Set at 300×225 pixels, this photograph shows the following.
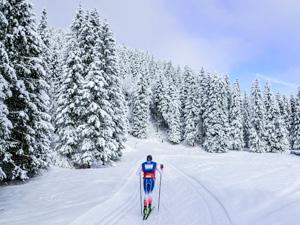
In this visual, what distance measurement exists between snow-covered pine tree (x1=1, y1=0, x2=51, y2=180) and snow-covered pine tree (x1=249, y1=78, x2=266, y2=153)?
39818mm

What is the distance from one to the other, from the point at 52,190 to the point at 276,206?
11235mm

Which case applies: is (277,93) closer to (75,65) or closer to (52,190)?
(75,65)

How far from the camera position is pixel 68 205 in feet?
27.5

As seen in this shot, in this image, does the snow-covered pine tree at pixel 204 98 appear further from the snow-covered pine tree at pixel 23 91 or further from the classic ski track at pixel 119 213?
the classic ski track at pixel 119 213

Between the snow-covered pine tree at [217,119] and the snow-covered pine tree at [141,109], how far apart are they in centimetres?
1610

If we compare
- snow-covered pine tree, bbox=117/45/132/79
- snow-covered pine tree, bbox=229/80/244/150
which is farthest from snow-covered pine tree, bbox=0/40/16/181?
snow-covered pine tree, bbox=117/45/132/79

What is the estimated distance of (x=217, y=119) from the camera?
132ft

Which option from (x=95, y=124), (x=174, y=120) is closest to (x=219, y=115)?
(x=174, y=120)

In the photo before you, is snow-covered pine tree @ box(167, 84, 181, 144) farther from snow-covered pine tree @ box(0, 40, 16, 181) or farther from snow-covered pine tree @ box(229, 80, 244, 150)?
snow-covered pine tree @ box(0, 40, 16, 181)

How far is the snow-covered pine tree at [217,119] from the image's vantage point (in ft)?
130

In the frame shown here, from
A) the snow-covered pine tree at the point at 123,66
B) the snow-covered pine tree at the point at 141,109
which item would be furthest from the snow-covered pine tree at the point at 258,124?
the snow-covered pine tree at the point at 123,66

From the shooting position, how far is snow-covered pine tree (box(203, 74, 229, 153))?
3950 cm

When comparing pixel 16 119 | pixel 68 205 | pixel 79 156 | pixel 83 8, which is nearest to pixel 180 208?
pixel 68 205

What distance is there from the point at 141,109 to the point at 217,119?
1978 cm
